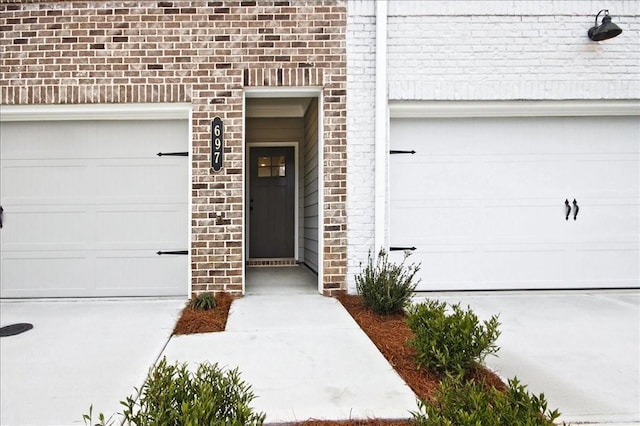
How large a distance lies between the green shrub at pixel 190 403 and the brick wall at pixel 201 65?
9.15ft

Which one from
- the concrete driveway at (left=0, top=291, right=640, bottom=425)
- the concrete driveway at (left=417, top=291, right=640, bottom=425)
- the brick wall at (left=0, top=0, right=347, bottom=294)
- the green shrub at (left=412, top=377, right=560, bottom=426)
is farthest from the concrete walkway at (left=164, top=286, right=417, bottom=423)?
the brick wall at (left=0, top=0, right=347, bottom=294)

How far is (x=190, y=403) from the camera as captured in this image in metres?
1.41

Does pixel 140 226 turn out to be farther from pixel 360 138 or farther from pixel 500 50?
pixel 500 50

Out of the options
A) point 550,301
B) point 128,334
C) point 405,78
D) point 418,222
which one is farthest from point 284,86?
point 550,301

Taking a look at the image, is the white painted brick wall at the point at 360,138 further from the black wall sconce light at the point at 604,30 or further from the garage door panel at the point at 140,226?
the black wall sconce light at the point at 604,30

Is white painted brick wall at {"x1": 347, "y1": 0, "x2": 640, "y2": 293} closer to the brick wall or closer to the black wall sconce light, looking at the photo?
the black wall sconce light

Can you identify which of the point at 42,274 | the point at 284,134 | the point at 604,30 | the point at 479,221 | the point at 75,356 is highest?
the point at 604,30

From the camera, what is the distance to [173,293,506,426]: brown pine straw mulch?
2103mm

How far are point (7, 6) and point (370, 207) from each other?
451cm

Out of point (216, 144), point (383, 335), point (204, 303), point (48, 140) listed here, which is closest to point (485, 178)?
point (383, 335)

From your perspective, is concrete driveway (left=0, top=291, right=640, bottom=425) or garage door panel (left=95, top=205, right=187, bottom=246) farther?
garage door panel (left=95, top=205, right=187, bottom=246)

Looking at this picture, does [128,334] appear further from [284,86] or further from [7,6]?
[7,6]

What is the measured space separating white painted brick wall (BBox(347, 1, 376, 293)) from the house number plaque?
1393 millimetres

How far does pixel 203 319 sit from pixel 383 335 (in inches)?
61.6
